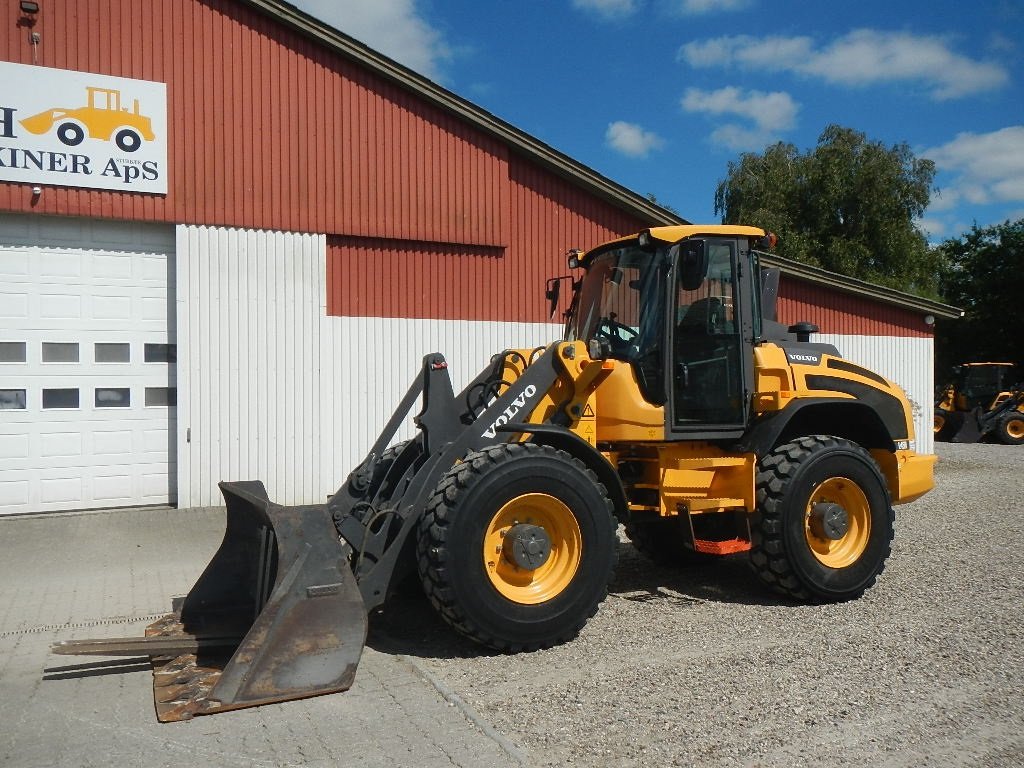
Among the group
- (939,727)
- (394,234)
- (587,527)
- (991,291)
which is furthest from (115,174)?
(991,291)

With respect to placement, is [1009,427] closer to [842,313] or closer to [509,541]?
[842,313]

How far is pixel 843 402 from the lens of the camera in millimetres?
6816

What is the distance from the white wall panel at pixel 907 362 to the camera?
1592 centimetres

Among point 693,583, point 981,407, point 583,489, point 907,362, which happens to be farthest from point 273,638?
point 981,407

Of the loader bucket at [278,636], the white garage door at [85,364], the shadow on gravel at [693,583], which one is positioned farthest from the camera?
the white garage door at [85,364]

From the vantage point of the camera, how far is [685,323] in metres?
6.40

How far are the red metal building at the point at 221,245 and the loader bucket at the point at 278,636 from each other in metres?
5.66

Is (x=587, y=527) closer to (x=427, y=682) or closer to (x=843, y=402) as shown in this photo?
(x=427, y=682)

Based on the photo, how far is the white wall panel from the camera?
1592cm

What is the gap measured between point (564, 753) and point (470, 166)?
373 inches

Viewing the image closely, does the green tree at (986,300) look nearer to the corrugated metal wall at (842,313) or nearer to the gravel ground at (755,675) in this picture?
the corrugated metal wall at (842,313)

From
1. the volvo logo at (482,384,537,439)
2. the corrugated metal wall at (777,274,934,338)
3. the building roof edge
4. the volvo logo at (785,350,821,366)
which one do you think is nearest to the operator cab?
the volvo logo at (785,350,821,366)

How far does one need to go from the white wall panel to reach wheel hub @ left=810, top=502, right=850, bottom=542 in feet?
31.8

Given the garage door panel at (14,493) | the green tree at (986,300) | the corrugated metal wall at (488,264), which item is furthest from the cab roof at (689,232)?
the green tree at (986,300)
